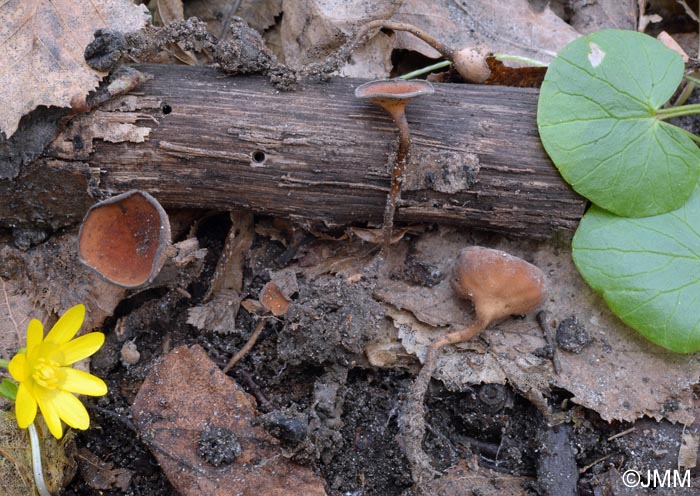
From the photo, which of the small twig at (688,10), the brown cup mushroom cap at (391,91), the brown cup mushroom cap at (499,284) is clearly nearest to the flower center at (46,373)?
the brown cup mushroom cap at (391,91)

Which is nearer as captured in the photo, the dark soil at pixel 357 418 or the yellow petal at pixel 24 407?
the yellow petal at pixel 24 407

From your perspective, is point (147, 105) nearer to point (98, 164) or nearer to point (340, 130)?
point (98, 164)

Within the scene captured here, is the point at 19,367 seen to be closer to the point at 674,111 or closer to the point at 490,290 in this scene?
the point at 490,290

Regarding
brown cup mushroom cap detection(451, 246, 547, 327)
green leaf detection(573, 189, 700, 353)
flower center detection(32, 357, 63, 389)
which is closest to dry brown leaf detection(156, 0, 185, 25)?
flower center detection(32, 357, 63, 389)

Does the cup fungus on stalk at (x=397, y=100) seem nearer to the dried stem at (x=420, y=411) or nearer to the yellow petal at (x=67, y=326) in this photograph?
the dried stem at (x=420, y=411)

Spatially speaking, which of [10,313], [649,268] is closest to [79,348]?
[10,313]

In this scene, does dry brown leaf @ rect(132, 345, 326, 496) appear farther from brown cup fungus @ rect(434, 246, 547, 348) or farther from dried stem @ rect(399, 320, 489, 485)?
brown cup fungus @ rect(434, 246, 547, 348)

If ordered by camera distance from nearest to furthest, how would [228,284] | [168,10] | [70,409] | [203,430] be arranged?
1. [70,409]
2. [203,430]
3. [228,284]
4. [168,10]
